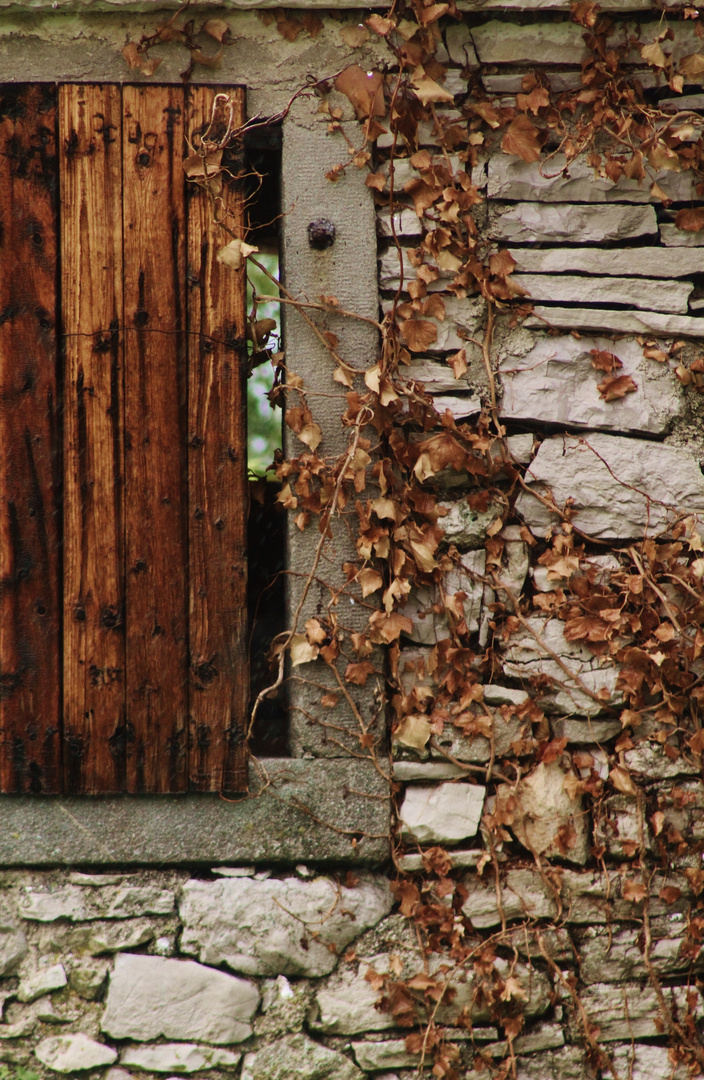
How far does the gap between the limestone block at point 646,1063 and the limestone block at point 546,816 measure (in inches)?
18.7

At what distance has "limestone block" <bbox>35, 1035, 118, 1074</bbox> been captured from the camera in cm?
189

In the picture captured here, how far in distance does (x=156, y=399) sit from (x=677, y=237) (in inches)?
58.1

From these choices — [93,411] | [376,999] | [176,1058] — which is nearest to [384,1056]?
[376,999]

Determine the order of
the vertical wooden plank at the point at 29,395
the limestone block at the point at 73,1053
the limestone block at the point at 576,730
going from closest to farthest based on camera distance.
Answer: the limestone block at the point at 73,1053 → the vertical wooden plank at the point at 29,395 → the limestone block at the point at 576,730

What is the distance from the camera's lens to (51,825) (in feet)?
6.50

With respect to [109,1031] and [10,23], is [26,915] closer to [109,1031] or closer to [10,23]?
[109,1031]

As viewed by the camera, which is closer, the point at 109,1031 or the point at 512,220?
the point at 109,1031

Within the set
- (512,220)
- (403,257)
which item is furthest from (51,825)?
(512,220)

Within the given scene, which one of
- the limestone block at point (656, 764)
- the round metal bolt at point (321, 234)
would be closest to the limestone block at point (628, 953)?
the limestone block at point (656, 764)

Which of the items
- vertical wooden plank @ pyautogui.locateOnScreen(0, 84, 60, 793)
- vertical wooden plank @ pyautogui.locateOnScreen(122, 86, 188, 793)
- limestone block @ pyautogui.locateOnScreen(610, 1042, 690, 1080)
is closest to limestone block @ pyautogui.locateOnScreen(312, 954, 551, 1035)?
limestone block @ pyautogui.locateOnScreen(610, 1042, 690, 1080)

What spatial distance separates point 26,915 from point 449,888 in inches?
41.5

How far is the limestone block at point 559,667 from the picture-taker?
210 cm

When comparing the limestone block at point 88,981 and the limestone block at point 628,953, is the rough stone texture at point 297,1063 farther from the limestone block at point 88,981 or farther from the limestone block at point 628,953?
the limestone block at point 628,953

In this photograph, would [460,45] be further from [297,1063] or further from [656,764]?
[297,1063]
